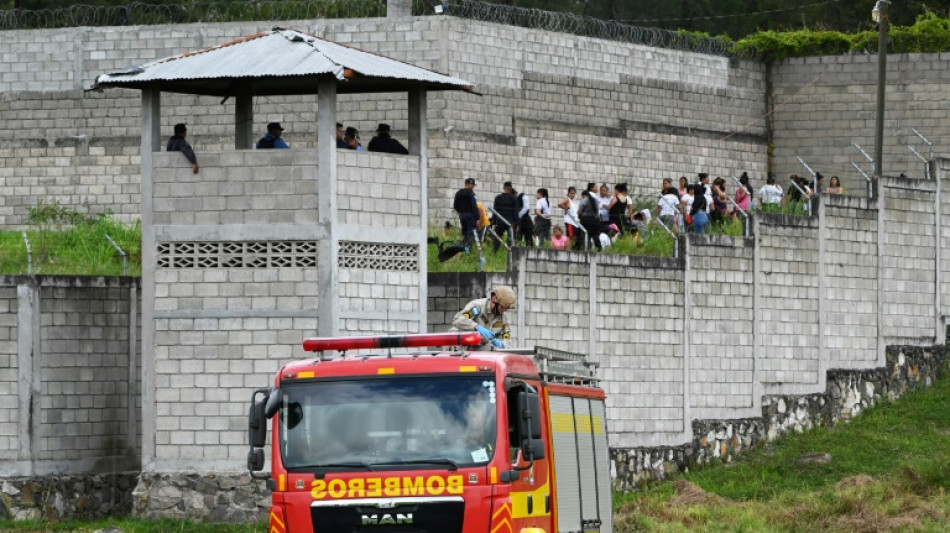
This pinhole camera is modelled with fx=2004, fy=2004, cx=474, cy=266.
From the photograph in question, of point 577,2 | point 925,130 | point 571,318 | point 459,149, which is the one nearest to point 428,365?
point 571,318

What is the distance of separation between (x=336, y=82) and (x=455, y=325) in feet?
20.9

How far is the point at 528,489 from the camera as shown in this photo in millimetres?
17500

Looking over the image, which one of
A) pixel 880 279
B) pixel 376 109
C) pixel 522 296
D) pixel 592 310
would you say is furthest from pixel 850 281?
pixel 376 109

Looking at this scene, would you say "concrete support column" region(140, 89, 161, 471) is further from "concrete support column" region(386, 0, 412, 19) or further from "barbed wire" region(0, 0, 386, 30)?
"concrete support column" region(386, 0, 412, 19)

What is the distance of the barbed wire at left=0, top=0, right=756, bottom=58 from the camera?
127ft

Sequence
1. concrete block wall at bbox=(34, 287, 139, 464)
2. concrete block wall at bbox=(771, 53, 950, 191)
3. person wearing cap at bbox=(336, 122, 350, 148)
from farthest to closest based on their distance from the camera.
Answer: concrete block wall at bbox=(771, 53, 950, 191), concrete block wall at bbox=(34, 287, 139, 464), person wearing cap at bbox=(336, 122, 350, 148)

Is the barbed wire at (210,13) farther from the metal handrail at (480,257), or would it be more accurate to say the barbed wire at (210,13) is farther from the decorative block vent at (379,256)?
the decorative block vent at (379,256)

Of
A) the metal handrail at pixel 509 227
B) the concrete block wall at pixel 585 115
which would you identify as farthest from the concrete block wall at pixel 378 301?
the concrete block wall at pixel 585 115

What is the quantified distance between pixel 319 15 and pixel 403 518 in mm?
23229

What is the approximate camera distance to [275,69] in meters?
25.2

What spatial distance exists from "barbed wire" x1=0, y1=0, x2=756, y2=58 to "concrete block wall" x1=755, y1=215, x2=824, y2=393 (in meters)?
8.29

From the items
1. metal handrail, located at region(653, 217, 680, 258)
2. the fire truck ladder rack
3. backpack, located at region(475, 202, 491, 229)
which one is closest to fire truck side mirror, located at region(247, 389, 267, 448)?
the fire truck ladder rack

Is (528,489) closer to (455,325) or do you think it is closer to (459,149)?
(455,325)

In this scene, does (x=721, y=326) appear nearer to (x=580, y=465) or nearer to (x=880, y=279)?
(x=880, y=279)
